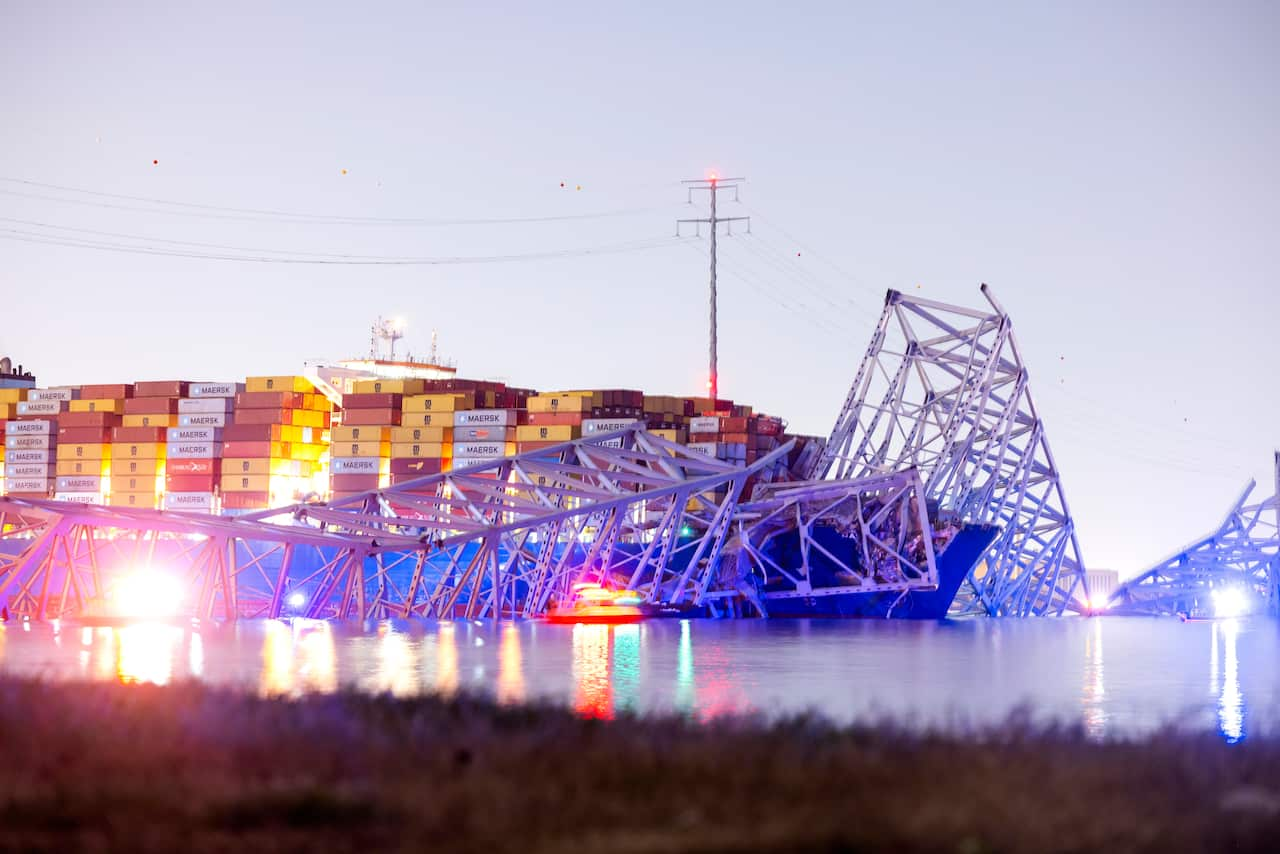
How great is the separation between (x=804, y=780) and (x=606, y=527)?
78449 millimetres

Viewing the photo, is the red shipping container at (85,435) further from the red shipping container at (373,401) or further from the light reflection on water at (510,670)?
the light reflection on water at (510,670)

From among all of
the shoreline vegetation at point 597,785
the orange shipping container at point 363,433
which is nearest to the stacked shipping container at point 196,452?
the orange shipping container at point 363,433

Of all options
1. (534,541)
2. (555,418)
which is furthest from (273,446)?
(534,541)

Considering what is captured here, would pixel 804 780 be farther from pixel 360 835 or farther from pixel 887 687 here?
pixel 887 687

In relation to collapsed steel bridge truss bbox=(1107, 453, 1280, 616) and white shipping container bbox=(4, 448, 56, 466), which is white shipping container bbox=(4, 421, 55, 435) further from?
collapsed steel bridge truss bbox=(1107, 453, 1280, 616)

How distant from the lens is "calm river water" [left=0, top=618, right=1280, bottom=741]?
A: 107 ft

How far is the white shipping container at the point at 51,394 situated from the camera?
6604 inches

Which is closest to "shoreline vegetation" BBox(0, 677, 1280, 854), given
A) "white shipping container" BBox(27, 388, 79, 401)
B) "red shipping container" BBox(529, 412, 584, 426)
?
"red shipping container" BBox(529, 412, 584, 426)

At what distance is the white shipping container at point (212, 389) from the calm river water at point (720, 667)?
7855 centimetres

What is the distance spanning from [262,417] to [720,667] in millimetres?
116138

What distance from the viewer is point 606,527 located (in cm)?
9288

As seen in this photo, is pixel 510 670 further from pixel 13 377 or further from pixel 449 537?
pixel 13 377

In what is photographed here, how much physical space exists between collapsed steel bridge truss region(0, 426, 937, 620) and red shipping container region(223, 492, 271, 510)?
29891 millimetres

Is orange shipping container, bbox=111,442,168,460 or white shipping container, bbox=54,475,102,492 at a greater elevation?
orange shipping container, bbox=111,442,168,460
